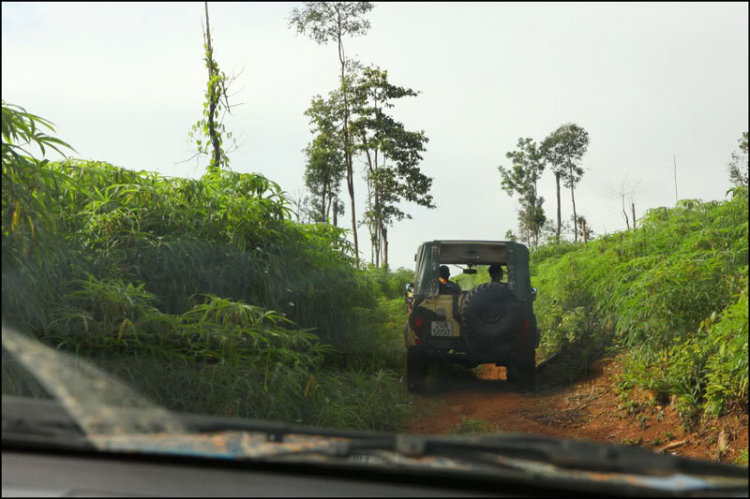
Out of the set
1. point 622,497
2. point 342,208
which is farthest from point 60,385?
point 342,208

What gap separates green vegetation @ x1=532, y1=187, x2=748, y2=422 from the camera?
14.7 ft

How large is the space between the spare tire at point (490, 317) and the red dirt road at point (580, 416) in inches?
26.4

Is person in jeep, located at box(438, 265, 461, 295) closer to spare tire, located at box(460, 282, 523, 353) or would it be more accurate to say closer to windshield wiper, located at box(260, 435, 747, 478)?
spare tire, located at box(460, 282, 523, 353)

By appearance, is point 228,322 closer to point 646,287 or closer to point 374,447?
point 374,447

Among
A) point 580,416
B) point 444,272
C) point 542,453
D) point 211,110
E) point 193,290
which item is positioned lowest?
point 580,416

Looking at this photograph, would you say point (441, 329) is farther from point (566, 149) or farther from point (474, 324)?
point (566, 149)

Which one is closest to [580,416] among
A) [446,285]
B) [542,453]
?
[446,285]

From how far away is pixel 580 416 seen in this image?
592 cm

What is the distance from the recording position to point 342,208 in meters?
43.1

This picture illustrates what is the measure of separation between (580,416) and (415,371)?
1.96m

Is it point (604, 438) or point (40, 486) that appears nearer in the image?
point (40, 486)

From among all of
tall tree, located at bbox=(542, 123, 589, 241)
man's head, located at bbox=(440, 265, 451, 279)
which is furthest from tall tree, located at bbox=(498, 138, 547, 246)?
man's head, located at bbox=(440, 265, 451, 279)

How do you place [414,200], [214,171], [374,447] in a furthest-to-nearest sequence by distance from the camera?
[414,200], [214,171], [374,447]

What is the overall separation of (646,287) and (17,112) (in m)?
5.35
